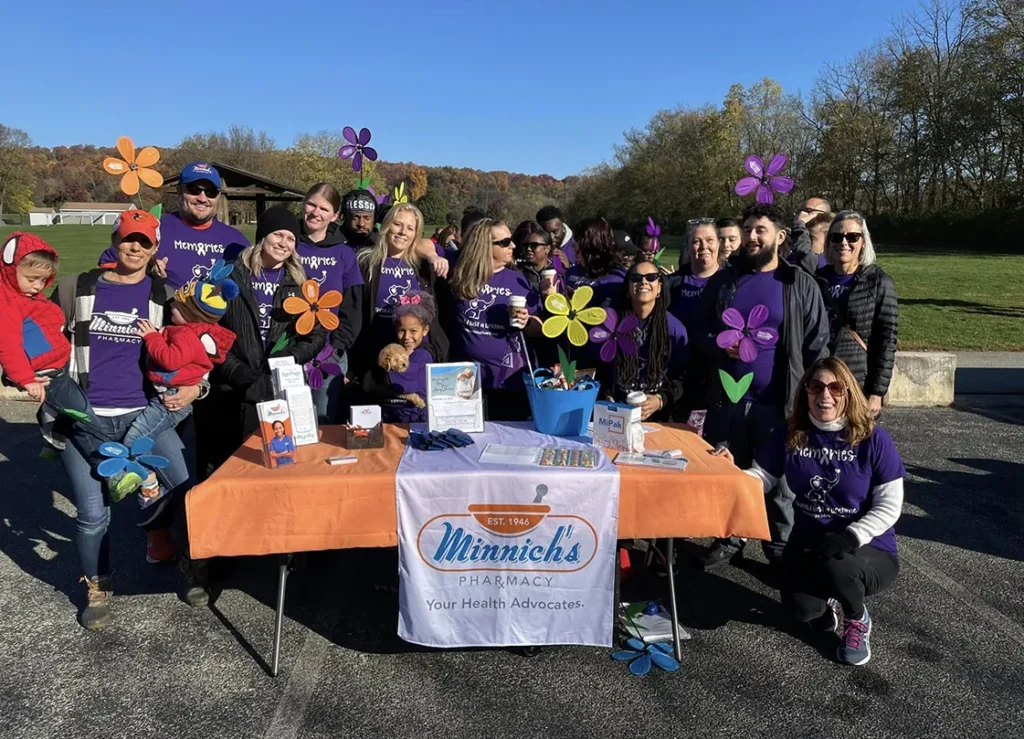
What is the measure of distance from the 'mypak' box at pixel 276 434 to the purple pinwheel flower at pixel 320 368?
83 cm

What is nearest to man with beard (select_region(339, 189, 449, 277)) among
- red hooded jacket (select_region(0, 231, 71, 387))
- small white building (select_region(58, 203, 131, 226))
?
red hooded jacket (select_region(0, 231, 71, 387))

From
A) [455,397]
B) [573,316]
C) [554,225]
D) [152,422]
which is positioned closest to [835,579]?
[573,316]

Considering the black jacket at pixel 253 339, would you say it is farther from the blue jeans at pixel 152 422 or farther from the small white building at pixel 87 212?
the small white building at pixel 87 212

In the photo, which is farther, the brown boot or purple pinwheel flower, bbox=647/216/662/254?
purple pinwheel flower, bbox=647/216/662/254

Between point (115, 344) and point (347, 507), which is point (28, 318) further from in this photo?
point (347, 507)

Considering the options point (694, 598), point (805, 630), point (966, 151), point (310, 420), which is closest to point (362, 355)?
point (310, 420)

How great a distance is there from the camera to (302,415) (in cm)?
278

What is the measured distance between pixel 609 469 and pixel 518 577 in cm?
52

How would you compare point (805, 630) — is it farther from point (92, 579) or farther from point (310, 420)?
point (92, 579)

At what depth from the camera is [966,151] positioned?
33.8m

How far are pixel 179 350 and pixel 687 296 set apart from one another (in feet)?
8.75

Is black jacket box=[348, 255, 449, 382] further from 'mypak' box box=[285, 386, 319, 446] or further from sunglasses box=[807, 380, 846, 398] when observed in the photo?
sunglasses box=[807, 380, 846, 398]

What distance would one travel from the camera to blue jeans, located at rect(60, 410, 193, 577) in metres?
2.81

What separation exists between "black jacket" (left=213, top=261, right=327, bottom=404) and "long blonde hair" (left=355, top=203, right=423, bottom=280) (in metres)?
0.53
